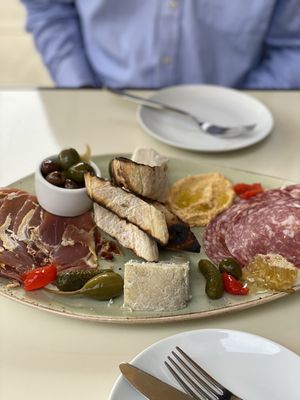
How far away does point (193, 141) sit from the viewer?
1479 mm

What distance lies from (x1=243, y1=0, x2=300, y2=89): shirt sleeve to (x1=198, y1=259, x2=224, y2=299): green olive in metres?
0.99

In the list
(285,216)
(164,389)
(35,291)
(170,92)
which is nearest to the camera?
(164,389)

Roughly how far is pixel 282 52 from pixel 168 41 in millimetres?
339

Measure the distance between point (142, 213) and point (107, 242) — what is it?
0.29 ft

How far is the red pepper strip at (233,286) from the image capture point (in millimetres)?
1034

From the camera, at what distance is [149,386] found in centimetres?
87

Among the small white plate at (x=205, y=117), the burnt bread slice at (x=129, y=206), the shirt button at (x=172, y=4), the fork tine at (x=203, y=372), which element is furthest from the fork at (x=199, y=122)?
the fork tine at (x=203, y=372)

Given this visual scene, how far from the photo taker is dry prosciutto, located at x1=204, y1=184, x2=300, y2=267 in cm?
110

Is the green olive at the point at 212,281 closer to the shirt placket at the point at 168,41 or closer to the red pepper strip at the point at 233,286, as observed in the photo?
the red pepper strip at the point at 233,286

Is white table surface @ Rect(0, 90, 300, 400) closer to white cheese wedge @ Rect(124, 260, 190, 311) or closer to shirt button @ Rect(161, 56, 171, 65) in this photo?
white cheese wedge @ Rect(124, 260, 190, 311)

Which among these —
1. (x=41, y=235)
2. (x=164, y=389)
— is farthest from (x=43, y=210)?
(x=164, y=389)

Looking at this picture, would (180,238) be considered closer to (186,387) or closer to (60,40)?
(186,387)

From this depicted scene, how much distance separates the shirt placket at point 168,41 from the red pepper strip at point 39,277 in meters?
1.02

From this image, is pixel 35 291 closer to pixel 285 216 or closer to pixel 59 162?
pixel 59 162
